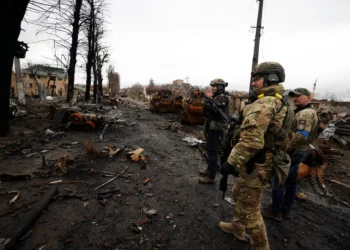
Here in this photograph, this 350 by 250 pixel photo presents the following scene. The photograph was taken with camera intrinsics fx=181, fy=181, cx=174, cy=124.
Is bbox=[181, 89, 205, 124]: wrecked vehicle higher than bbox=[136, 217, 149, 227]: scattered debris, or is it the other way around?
bbox=[181, 89, 205, 124]: wrecked vehicle

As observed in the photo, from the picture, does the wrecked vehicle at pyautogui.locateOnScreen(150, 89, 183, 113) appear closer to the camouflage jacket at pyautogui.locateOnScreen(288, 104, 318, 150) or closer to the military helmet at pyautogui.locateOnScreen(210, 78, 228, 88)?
the military helmet at pyautogui.locateOnScreen(210, 78, 228, 88)

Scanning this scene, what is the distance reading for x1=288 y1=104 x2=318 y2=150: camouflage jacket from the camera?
2.77 m

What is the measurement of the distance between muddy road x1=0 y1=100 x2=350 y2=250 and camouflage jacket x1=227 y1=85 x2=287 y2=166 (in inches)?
52.5

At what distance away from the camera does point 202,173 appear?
436 centimetres

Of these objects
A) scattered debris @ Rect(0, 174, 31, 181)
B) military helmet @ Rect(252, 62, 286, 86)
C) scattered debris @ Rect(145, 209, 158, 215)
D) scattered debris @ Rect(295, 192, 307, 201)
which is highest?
military helmet @ Rect(252, 62, 286, 86)

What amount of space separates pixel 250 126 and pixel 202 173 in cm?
267

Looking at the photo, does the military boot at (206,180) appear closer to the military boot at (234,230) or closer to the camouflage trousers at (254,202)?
the military boot at (234,230)

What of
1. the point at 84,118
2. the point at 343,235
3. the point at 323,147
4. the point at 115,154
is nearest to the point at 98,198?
the point at 115,154

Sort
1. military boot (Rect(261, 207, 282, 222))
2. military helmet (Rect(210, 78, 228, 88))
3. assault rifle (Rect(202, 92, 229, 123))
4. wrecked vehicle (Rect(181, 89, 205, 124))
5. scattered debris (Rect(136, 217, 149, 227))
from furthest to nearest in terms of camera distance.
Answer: wrecked vehicle (Rect(181, 89, 205, 124)), military helmet (Rect(210, 78, 228, 88)), assault rifle (Rect(202, 92, 229, 123)), military boot (Rect(261, 207, 282, 222)), scattered debris (Rect(136, 217, 149, 227))

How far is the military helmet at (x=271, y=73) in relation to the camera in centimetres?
212

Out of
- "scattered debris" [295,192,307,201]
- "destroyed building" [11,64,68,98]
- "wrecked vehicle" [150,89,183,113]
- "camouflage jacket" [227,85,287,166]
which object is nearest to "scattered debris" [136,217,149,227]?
"camouflage jacket" [227,85,287,166]

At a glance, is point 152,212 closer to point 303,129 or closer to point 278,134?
point 278,134

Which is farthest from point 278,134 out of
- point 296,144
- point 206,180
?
point 206,180

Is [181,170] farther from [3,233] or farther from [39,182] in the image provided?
[3,233]
